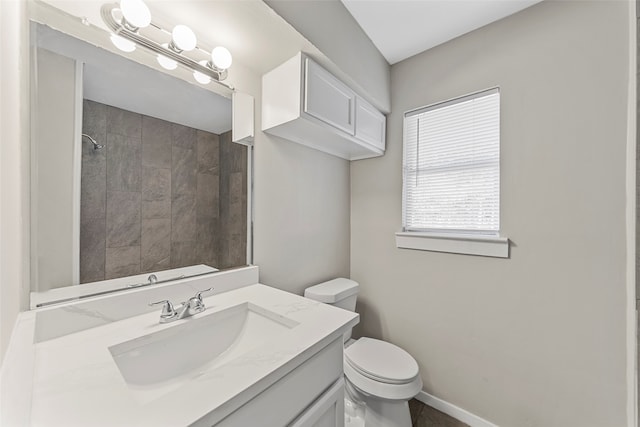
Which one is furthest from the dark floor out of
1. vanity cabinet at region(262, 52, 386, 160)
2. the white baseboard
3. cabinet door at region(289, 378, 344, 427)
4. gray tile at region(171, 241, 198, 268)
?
vanity cabinet at region(262, 52, 386, 160)

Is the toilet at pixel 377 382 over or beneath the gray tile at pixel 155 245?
beneath

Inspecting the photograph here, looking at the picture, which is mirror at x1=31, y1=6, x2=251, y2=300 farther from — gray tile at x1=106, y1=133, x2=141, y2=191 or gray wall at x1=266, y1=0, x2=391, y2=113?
gray wall at x1=266, y1=0, x2=391, y2=113

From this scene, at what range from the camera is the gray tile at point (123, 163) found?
33.1 inches

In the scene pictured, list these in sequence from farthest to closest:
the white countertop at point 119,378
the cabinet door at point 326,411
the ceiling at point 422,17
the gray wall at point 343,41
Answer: the ceiling at point 422,17 < the gray wall at point 343,41 < the cabinet door at point 326,411 < the white countertop at point 119,378

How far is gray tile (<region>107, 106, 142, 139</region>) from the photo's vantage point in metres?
0.84

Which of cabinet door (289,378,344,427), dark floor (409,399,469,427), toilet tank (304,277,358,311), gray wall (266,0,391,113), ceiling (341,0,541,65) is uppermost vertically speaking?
ceiling (341,0,541,65)

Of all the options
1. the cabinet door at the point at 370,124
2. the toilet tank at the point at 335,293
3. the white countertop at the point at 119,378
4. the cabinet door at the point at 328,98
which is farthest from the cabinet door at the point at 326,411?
the cabinet door at the point at 370,124

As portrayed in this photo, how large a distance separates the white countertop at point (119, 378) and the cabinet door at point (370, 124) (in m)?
1.15

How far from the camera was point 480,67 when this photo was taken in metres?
1.45

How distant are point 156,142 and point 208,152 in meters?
0.20

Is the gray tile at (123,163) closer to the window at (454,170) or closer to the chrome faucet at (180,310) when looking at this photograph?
the chrome faucet at (180,310)

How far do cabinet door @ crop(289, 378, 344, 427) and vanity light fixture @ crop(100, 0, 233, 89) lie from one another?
131 centimetres

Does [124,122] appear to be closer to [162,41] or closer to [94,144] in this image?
[94,144]

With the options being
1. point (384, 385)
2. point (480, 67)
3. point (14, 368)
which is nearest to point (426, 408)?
point (384, 385)
